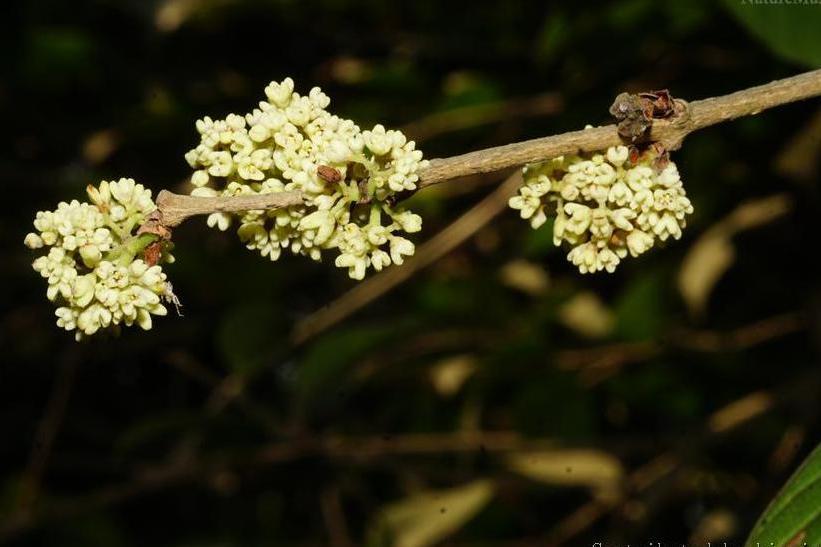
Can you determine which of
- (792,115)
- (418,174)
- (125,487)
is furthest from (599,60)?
(125,487)

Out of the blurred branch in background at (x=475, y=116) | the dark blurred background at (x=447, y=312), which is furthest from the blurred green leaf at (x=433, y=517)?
the blurred branch in background at (x=475, y=116)

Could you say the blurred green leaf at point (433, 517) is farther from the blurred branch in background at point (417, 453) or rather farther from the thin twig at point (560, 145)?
the thin twig at point (560, 145)

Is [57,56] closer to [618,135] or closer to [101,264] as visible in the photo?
[101,264]

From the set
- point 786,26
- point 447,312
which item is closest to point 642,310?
point 447,312

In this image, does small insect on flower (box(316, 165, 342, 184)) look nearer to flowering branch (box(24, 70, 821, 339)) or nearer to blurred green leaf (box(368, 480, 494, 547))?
flowering branch (box(24, 70, 821, 339))

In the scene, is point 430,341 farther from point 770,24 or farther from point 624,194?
point 624,194

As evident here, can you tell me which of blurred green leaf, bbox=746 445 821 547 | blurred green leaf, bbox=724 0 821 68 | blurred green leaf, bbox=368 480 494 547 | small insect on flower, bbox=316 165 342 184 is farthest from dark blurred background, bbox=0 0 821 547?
small insect on flower, bbox=316 165 342 184
